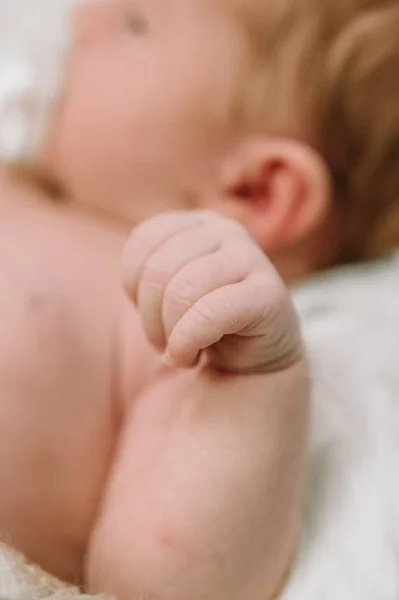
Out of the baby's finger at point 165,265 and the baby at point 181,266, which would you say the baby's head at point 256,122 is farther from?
the baby's finger at point 165,265

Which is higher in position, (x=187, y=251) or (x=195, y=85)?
(x=195, y=85)

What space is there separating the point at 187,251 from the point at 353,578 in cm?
23

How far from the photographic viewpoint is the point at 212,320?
17.0 inches

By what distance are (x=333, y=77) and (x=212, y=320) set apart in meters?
0.37

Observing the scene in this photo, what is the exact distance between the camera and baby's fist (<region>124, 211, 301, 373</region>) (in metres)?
0.44

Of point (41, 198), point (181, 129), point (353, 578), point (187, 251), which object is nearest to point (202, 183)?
point (181, 129)

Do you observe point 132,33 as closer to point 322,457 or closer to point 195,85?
point 195,85

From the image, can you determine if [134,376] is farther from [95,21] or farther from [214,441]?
[95,21]

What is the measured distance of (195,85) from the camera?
73cm

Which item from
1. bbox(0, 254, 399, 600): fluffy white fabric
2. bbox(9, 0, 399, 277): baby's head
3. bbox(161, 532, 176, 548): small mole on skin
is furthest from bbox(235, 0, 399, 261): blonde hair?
bbox(161, 532, 176, 548): small mole on skin

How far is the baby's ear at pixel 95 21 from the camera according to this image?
83cm

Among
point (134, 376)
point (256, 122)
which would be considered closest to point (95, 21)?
point (256, 122)

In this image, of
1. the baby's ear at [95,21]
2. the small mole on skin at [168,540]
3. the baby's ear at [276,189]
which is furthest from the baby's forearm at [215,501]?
the baby's ear at [95,21]

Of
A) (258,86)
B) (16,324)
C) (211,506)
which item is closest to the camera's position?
(211,506)
